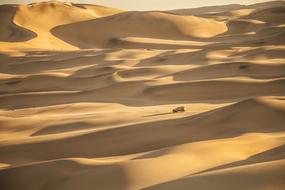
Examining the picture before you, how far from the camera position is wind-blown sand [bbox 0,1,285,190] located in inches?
112

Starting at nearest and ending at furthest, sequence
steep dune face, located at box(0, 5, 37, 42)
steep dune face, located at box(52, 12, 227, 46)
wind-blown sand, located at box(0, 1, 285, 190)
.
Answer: wind-blown sand, located at box(0, 1, 285, 190) → steep dune face, located at box(0, 5, 37, 42) → steep dune face, located at box(52, 12, 227, 46)

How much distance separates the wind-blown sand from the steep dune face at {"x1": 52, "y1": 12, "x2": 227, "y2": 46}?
17.3ft

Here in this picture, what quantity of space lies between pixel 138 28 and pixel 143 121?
1854 centimetres

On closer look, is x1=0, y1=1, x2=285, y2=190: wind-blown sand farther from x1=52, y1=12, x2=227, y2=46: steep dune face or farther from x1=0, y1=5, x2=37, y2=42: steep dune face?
x1=52, y1=12, x2=227, y2=46: steep dune face

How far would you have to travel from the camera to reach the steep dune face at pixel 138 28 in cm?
2136

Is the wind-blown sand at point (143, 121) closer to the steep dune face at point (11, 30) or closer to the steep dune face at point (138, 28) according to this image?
the steep dune face at point (11, 30)

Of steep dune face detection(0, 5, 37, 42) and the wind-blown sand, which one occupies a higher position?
the wind-blown sand

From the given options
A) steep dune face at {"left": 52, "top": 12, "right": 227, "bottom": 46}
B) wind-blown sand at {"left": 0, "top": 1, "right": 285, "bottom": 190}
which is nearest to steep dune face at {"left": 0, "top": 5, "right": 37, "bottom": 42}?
steep dune face at {"left": 52, "top": 12, "right": 227, "bottom": 46}

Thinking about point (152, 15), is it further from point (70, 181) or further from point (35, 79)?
point (70, 181)

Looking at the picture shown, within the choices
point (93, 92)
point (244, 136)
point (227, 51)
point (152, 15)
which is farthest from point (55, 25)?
point (244, 136)

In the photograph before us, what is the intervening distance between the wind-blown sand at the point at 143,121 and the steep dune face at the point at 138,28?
5.28m

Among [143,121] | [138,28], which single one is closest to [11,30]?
[138,28]

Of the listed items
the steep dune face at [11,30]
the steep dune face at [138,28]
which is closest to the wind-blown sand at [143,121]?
the steep dune face at [11,30]

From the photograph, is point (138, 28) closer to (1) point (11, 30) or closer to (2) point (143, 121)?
(1) point (11, 30)
